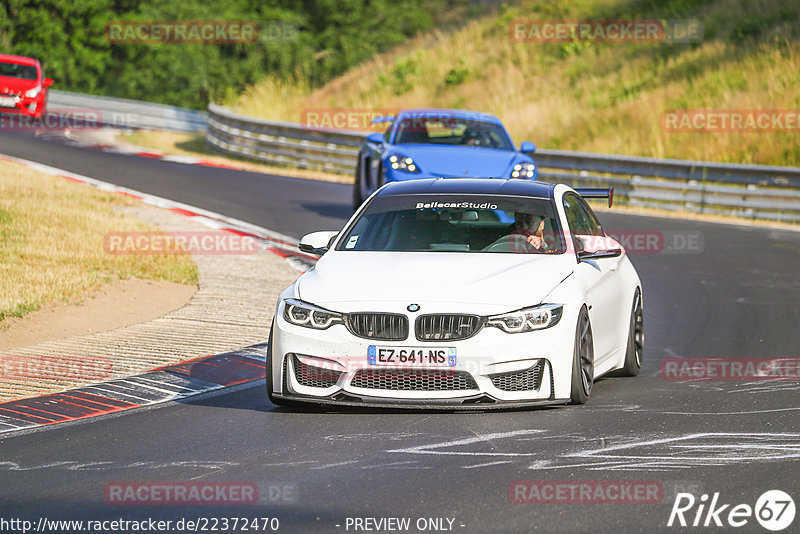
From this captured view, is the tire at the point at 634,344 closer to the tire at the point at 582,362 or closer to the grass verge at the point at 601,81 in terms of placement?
the tire at the point at 582,362

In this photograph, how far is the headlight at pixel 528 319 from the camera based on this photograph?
25.7 feet

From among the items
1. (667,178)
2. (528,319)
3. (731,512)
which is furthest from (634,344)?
(667,178)

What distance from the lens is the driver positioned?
359 inches

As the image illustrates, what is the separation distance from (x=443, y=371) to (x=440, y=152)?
940 centimetres

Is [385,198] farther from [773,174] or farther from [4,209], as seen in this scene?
[773,174]

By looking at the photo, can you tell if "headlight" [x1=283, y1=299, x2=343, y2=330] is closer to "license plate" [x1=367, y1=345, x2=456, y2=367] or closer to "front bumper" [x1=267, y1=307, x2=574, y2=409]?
"front bumper" [x1=267, y1=307, x2=574, y2=409]

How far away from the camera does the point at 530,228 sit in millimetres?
9203

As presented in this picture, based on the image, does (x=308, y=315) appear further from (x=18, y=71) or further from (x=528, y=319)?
(x=18, y=71)

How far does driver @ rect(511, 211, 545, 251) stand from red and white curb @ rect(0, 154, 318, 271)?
6.49 metres

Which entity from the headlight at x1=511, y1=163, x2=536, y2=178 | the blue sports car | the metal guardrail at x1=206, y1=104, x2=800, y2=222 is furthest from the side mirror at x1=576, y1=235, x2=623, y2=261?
the metal guardrail at x1=206, y1=104, x2=800, y2=222

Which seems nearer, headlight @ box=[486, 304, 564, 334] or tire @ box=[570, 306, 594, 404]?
headlight @ box=[486, 304, 564, 334]

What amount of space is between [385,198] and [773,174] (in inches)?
620

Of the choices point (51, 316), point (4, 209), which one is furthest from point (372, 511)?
point (4, 209)

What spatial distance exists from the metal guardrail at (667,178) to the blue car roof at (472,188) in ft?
48.5
